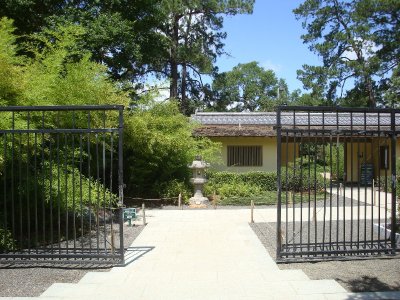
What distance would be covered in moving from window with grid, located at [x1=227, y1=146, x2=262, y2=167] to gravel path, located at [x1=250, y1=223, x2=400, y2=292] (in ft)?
40.0

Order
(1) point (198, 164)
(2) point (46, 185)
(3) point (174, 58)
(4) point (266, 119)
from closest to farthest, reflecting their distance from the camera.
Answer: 1. (2) point (46, 185)
2. (1) point (198, 164)
3. (4) point (266, 119)
4. (3) point (174, 58)

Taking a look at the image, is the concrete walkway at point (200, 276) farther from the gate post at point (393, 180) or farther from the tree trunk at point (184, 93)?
the tree trunk at point (184, 93)

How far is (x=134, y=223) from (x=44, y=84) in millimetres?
4728

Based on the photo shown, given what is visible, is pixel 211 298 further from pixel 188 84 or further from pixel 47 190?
pixel 188 84

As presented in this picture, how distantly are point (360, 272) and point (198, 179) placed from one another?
8936 mm

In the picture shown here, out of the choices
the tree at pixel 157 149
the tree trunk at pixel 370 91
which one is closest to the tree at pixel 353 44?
the tree trunk at pixel 370 91

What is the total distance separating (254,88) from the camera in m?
46.3

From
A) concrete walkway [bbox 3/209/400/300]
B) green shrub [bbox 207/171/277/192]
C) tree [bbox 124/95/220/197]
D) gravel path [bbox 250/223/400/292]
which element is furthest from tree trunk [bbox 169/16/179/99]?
gravel path [bbox 250/223/400/292]

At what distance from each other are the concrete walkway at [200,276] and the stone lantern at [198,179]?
529 cm

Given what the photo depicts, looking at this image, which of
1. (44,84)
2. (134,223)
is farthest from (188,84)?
(44,84)

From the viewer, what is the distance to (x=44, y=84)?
7.41m

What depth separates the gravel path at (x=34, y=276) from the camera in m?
5.35

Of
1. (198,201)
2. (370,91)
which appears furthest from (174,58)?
(198,201)

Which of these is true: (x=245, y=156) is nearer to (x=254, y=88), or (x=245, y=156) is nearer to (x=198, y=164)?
(x=198, y=164)
